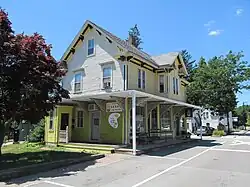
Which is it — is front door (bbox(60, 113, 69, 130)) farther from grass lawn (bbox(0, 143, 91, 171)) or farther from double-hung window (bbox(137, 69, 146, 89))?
double-hung window (bbox(137, 69, 146, 89))

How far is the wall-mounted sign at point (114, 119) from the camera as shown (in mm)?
19234

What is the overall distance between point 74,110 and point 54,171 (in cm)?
1202

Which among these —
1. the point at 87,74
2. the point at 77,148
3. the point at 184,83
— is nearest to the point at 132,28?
the point at 184,83

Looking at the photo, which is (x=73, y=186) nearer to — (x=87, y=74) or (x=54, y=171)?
(x=54, y=171)

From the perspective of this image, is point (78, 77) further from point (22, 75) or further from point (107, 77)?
point (22, 75)

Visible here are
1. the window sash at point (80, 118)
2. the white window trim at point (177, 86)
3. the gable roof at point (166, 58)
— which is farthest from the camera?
the white window trim at point (177, 86)

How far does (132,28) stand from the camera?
62719 mm

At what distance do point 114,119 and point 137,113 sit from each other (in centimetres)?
198

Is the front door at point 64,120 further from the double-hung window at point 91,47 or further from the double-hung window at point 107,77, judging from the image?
the double-hung window at point 91,47

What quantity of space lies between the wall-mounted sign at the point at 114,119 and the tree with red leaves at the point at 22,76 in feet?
23.0

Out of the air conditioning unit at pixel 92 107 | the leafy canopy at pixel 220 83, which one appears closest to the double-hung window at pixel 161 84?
the air conditioning unit at pixel 92 107

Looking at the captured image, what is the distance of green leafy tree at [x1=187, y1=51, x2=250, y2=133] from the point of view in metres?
41.8

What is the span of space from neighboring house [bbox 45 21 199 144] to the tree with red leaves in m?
5.35

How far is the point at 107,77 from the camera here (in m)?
20.4
